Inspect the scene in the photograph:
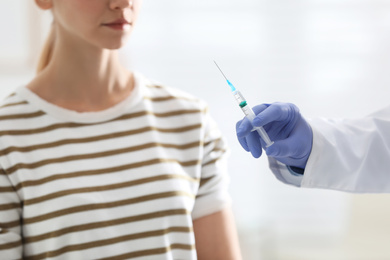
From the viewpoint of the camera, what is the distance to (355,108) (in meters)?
3.52

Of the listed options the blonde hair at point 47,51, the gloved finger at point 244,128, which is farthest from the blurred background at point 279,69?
the gloved finger at point 244,128

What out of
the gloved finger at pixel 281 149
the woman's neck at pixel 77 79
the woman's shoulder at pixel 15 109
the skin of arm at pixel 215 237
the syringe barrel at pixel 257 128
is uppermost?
the woman's neck at pixel 77 79

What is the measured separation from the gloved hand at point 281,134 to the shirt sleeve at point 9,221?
1.71 ft

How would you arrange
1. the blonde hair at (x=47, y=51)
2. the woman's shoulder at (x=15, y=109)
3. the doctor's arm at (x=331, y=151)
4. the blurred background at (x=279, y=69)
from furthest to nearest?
1. the blurred background at (x=279, y=69)
2. the blonde hair at (x=47, y=51)
3. the woman's shoulder at (x=15, y=109)
4. the doctor's arm at (x=331, y=151)

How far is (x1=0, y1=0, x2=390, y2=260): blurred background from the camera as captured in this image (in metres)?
3.47

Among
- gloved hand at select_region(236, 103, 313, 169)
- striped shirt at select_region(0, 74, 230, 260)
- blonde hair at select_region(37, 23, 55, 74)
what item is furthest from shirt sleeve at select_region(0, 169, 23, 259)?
gloved hand at select_region(236, 103, 313, 169)

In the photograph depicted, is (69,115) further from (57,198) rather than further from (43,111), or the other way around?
(57,198)

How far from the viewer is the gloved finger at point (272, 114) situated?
1169 millimetres

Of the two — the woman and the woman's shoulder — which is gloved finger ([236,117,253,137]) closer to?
the woman

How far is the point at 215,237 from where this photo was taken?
4.79 feet

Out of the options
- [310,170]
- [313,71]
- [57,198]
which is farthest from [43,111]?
[313,71]

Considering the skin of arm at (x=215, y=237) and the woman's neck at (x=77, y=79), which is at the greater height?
the woman's neck at (x=77, y=79)

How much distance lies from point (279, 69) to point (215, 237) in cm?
221

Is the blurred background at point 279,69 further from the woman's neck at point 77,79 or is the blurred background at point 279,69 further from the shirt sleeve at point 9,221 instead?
the shirt sleeve at point 9,221
